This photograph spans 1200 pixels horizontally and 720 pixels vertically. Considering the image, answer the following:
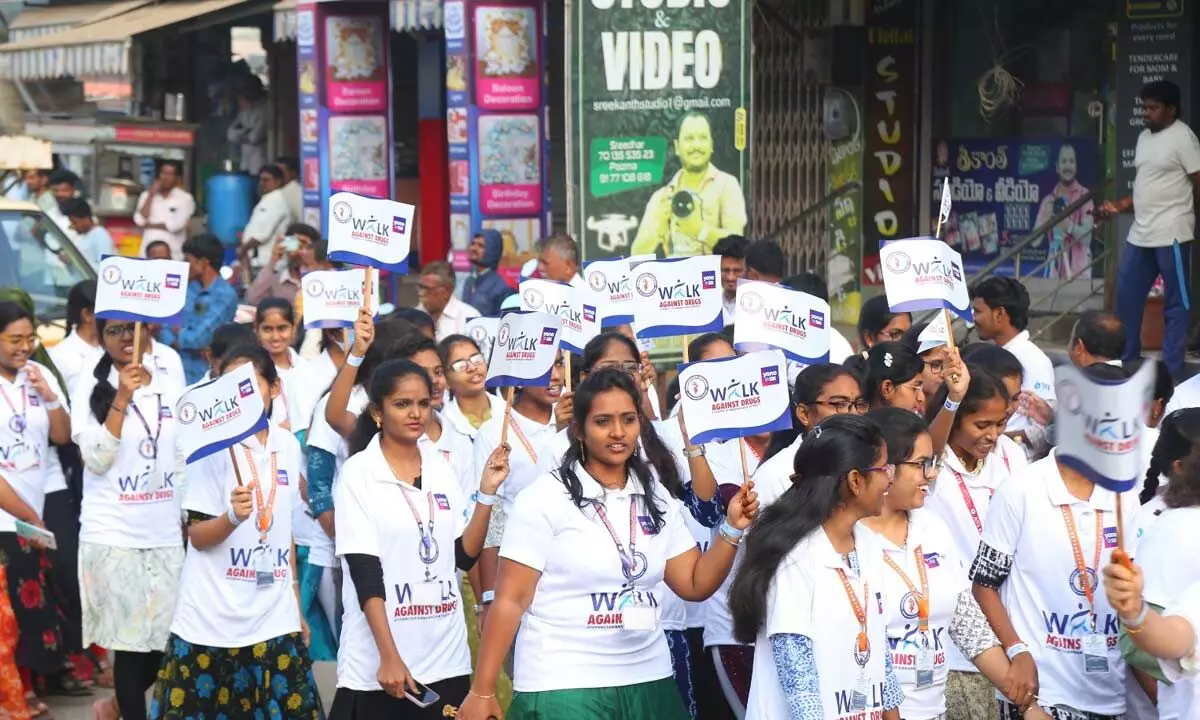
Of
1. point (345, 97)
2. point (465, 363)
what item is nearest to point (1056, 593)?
point (465, 363)

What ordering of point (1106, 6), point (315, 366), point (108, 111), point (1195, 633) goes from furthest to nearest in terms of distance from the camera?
point (108, 111), point (1106, 6), point (315, 366), point (1195, 633)

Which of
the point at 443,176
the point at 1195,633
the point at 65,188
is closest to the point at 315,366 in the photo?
the point at 1195,633

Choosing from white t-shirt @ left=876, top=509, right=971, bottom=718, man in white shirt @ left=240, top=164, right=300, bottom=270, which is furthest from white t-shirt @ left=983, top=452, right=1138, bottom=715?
man in white shirt @ left=240, top=164, right=300, bottom=270

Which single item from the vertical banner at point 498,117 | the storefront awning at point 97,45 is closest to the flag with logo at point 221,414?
the vertical banner at point 498,117

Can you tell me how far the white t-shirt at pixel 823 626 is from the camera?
197 inches

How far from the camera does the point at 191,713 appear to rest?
702 cm

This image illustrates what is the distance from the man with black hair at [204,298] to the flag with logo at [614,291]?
459 cm

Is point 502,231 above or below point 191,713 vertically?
above

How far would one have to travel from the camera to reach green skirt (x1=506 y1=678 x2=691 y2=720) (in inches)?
219

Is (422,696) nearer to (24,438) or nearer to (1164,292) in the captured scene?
(24,438)

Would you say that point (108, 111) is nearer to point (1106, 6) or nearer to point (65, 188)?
point (65, 188)

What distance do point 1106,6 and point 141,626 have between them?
29.2ft

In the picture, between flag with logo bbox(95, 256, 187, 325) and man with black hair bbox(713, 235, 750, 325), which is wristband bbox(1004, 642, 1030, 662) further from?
man with black hair bbox(713, 235, 750, 325)

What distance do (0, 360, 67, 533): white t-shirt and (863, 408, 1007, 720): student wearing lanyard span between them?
14.3ft
